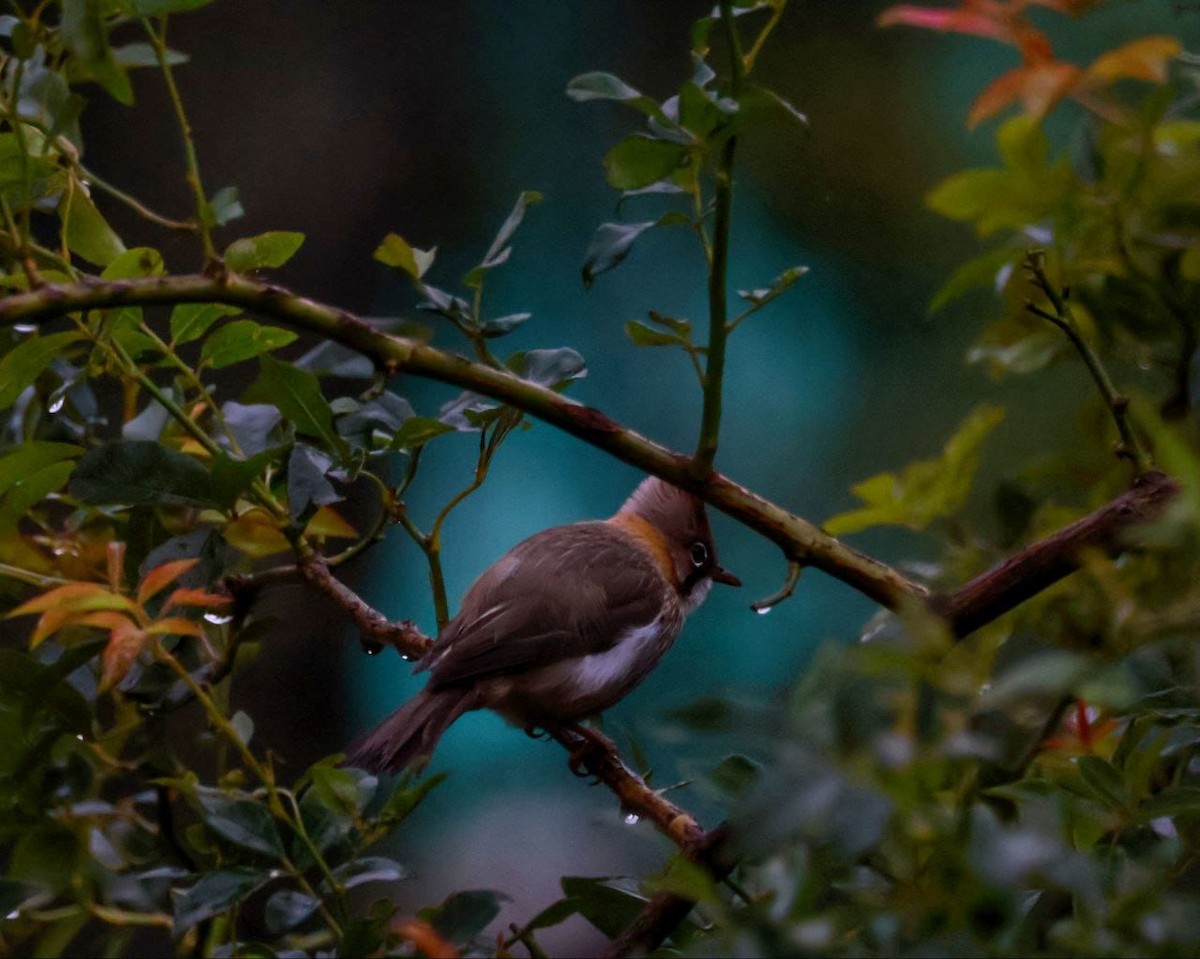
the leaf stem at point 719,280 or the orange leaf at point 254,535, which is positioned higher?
the leaf stem at point 719,280

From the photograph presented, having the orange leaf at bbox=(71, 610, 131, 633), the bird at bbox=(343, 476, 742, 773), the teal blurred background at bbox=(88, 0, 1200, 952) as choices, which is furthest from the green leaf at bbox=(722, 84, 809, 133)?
the teal blurred background at bbox=(88, 0, 1200, 952)

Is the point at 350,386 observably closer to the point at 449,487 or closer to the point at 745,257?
the point at 449,487

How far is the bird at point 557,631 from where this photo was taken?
54.9 inches

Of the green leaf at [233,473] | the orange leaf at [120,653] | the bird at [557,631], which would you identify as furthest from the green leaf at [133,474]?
the bird at [557,631]

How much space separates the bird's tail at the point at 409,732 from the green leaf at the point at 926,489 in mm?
538

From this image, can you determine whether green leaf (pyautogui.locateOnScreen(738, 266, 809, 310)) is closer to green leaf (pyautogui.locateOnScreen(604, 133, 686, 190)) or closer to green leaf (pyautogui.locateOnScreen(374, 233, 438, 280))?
green leaf (pyautogui.locateOnScreen(604, 133, 686, 190))

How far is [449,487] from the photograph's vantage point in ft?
7.26

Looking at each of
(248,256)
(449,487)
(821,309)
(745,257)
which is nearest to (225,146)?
(449,487)

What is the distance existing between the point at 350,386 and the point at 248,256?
4.26 ft

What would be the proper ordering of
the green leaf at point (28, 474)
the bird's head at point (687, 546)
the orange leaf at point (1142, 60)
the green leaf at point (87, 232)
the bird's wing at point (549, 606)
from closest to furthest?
the orange leaf at point (1142, 60) < the green leaf at point (28, 474) < the green leaf at point (87, 232) < the bird's wing at point (549, 606) < the bird's head at point (687, 546)

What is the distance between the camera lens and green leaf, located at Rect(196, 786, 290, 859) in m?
0.78

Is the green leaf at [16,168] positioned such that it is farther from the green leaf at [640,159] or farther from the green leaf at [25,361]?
the green leaf at [640,159]

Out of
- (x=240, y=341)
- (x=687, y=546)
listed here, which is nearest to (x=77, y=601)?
(x=240, y=341)

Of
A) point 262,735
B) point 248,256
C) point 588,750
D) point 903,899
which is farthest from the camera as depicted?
point 262,735
